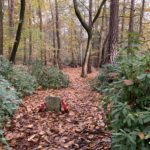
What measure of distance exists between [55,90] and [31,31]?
673cm

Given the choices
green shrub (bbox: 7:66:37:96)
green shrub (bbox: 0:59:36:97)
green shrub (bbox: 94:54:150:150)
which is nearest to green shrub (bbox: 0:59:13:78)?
green shrub (bbox: 0:59:36:97)

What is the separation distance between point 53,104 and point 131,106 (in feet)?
10.6

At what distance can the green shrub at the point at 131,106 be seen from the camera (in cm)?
299

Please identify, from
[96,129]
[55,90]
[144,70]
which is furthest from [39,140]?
[55,90]

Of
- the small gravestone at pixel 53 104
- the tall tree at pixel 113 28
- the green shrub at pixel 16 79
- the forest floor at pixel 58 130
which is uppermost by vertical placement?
the tall tree at pixel 113 28

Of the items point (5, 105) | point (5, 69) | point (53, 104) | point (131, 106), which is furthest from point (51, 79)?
point (131, 106)

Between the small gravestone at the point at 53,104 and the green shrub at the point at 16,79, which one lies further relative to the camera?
the green shrub at the point at 16,79

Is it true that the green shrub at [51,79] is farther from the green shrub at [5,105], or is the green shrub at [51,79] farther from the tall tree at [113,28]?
the green shrub at [5,105]

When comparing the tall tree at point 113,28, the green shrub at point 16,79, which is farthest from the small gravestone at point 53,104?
the tall tree at point 113,28

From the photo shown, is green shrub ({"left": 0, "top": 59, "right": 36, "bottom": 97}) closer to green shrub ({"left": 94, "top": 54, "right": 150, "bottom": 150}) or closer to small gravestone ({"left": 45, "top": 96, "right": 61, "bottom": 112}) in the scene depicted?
small gravestone ({"left": 45, "top": 96, "right": 61, "bottom": 112})

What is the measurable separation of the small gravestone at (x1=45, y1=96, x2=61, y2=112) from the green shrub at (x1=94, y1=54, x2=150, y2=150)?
2521 millimetres

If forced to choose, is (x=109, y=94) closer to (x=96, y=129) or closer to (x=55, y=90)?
(x=96, y=129)

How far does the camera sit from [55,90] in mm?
10195

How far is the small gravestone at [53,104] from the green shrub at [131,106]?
252 cm
